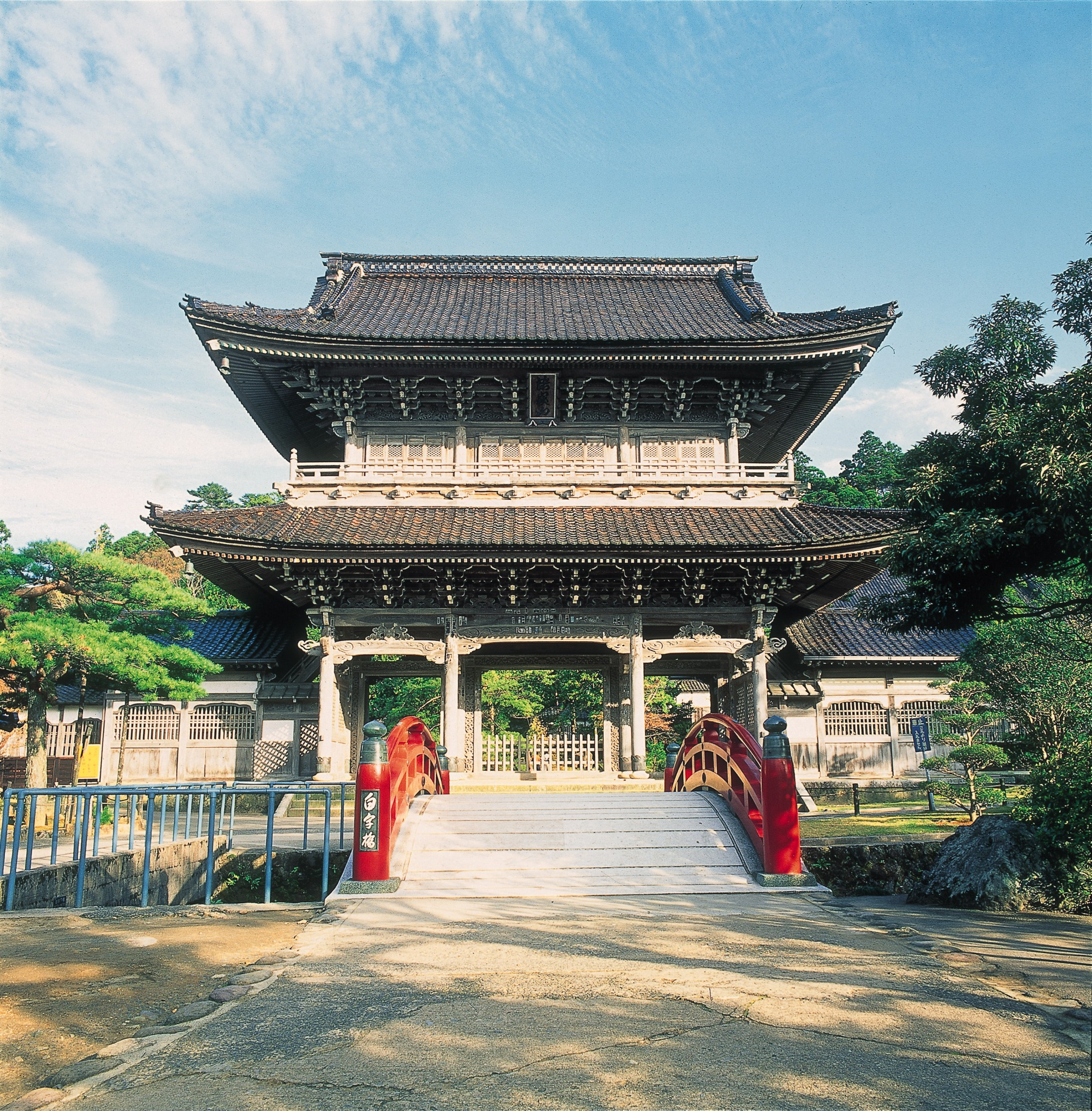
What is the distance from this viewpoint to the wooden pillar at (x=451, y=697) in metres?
16.8

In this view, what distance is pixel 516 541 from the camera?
1609cm

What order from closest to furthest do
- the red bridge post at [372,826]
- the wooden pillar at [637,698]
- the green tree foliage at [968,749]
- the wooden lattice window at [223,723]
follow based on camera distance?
the red bridge post at [372,826], the green tree foliage at [968,749], the wooden pillar at [637,698], the wooden lattice window at [223,723]

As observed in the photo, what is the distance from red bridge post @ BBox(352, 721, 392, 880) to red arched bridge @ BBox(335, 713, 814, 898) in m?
0.01

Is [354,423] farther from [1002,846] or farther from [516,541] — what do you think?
[1002,846]

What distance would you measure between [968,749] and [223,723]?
1592 cm

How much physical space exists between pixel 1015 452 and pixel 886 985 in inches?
239

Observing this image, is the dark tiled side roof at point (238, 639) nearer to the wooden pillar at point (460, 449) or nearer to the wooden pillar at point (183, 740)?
the wooden pillar at point (183, 740)

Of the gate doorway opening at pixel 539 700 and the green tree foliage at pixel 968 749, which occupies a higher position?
the gate doorway opening at pixel 539 700

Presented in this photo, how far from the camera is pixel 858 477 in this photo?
6103cm

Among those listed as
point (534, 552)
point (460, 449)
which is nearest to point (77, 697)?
point (460, 449)

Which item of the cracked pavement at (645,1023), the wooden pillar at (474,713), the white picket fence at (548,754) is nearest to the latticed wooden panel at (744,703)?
the white picket fence at (548,754)

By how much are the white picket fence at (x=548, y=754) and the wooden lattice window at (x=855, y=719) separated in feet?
20.0

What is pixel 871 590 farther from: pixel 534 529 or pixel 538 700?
pixel 534 529

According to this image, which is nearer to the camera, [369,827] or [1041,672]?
[369,827]
